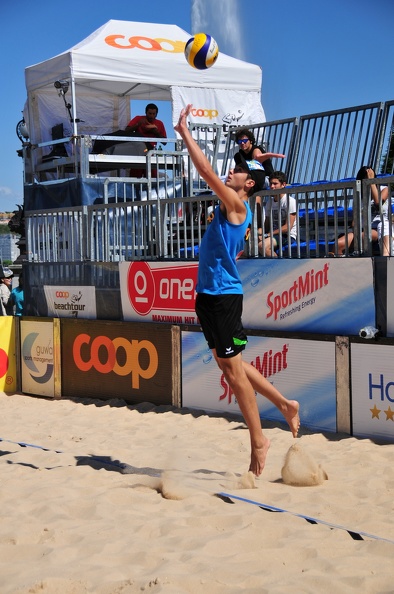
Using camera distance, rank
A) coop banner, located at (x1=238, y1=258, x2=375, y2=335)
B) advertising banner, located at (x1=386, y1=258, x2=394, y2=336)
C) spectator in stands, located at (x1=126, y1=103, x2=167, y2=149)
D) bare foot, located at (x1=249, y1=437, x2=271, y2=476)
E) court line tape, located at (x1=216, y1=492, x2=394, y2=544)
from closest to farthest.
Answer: court line tape, located at (x1=216, y1=492, x2=394, y2=544) → bare foot, located at (x1=249, y1=437, x2=271, y2=476) → advertising banner, located at (x1=386, y1=258, x2=394, y2=336) → coop banner, located at (x1=238, y1=258, x2=375, y2=335) → spectator in stands, located at (x1=126, y1=103, x2=167, y2=149)

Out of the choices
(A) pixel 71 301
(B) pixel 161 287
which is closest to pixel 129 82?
(A) pixel 71 301

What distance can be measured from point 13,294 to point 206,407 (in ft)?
20.6

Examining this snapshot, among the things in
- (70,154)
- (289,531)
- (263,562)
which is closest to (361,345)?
(289,531)

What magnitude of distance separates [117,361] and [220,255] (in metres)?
4.44

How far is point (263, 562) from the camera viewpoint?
12.5ft

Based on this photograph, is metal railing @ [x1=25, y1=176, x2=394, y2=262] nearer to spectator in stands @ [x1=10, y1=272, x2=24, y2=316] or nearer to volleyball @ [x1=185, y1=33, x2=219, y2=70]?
volleyball @ [x1=185, y1=33, x2=219, y2=70]

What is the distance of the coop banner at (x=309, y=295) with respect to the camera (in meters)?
7.08

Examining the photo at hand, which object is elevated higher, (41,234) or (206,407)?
(41,234)

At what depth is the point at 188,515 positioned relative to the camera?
4.66 meters

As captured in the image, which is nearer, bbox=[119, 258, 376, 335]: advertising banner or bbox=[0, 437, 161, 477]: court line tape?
bbox=[0, 437, 161, 477]: court line tape

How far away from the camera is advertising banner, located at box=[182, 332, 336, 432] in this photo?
288 inches

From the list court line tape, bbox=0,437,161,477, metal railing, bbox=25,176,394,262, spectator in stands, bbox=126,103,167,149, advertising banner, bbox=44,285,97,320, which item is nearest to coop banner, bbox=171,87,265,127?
spectator in stands, bbox=126,103,167,149

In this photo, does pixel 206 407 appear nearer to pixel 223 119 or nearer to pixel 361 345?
pixel 361 345

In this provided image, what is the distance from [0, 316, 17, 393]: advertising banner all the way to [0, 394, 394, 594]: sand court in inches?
132
